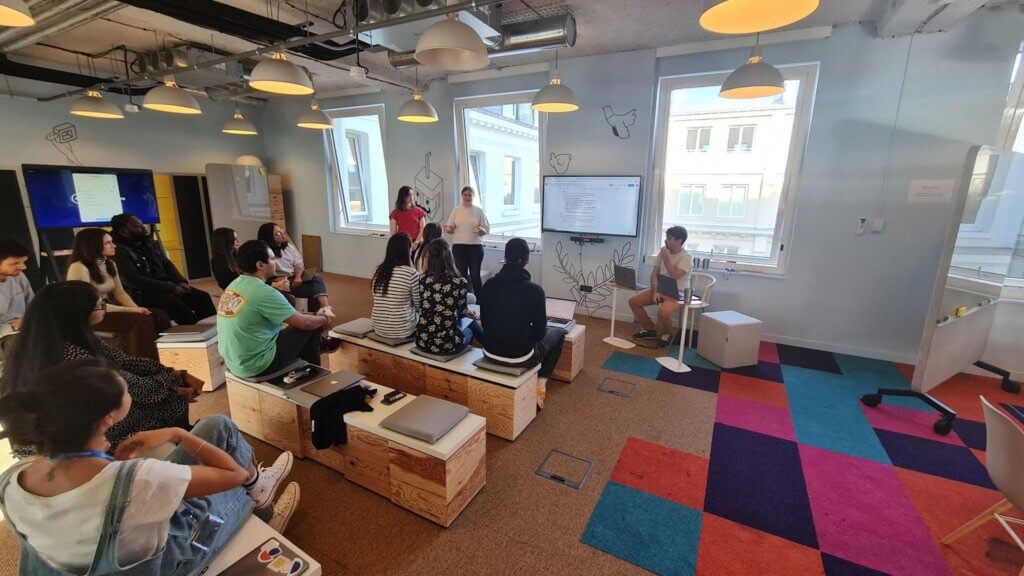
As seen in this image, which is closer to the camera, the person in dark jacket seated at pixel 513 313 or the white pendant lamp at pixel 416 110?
the person in dark jacket seated at pixel 513 313

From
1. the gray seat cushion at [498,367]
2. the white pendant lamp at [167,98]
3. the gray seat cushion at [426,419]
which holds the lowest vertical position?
the gray seat cushion at [426,419]

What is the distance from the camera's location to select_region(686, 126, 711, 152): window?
4547 mm

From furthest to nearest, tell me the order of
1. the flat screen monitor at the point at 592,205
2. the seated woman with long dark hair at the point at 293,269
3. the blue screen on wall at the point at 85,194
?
the blue screen on wall at the point at 85,194 < the flat screen monitor at the point at 592,205 < the seated woman with long dark hair at the point at 293,269

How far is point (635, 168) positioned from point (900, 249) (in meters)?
2.58

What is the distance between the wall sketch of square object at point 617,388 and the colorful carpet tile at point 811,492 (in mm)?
581

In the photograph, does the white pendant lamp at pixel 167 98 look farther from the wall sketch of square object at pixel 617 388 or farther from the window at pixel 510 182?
the wall sketch of square object at pixel 617 388

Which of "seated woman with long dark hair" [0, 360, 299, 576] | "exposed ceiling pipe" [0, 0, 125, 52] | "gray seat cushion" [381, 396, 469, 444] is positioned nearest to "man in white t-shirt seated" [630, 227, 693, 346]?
"gray seat cushion" [381, 396, 469, 444]

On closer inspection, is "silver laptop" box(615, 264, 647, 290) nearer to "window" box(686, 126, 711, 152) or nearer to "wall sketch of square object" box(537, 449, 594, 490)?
"window" box(686, 126, 711, 152)

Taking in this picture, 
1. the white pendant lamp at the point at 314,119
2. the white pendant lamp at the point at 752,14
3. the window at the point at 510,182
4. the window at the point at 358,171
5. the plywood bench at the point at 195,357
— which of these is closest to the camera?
the white pendant lamp at the point at 752,14

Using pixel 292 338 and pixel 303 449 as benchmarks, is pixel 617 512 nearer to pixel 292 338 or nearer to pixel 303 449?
pixel 303 449

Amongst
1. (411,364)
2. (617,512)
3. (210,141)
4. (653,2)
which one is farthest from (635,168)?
(210,141)

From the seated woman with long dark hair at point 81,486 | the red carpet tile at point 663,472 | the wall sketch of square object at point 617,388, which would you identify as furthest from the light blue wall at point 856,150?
the seated woman with long dark hair at point 81,486

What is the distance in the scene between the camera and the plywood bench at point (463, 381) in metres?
2.67

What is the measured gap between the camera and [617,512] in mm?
2156
